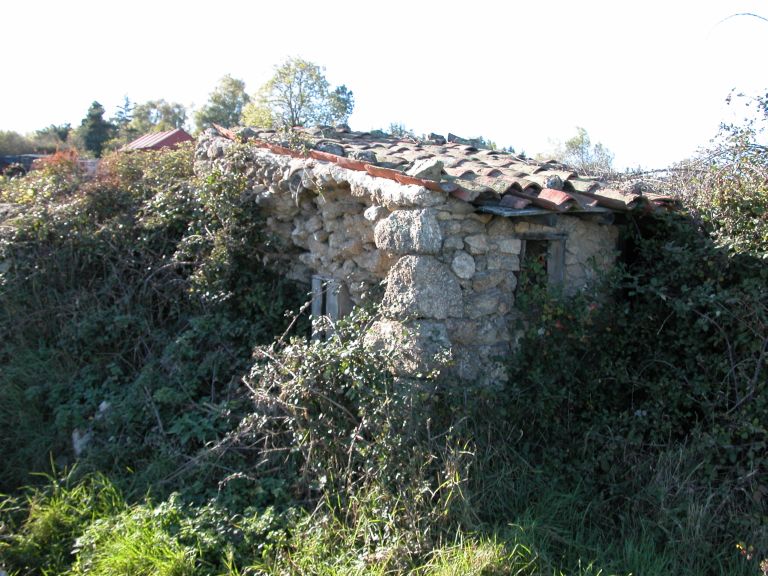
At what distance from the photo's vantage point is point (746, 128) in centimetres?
483

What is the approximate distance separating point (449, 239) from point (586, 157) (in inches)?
282

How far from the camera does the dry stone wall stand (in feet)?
14.5

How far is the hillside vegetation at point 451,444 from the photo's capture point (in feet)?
12.0

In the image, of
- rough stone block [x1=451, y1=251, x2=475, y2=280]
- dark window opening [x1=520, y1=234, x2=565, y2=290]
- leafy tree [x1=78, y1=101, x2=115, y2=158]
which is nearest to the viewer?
rough stone block [x1=451, y1=251, x2=475, y2=280]

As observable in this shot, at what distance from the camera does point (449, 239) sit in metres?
4.49

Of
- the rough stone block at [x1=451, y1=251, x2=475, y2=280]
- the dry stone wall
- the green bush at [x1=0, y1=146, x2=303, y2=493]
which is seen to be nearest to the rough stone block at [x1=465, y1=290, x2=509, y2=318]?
the dry stone wall

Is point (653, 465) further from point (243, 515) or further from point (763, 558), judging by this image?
point (243, 515)

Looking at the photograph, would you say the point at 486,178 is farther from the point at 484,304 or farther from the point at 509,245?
the point at 484,304

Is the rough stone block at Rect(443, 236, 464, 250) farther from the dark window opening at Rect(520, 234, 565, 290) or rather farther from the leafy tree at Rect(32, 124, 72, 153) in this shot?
the leafy tree at Rect(32, 124, 72, 153)

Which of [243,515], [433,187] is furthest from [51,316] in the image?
[433,187]

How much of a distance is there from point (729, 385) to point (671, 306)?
2.09ft

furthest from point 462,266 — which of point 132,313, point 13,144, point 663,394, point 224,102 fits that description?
point 13,144

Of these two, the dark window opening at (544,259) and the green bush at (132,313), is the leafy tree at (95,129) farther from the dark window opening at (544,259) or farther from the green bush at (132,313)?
the dark window opening at (544,259)

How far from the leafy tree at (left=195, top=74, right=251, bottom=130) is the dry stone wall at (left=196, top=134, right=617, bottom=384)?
21753 millimetres
